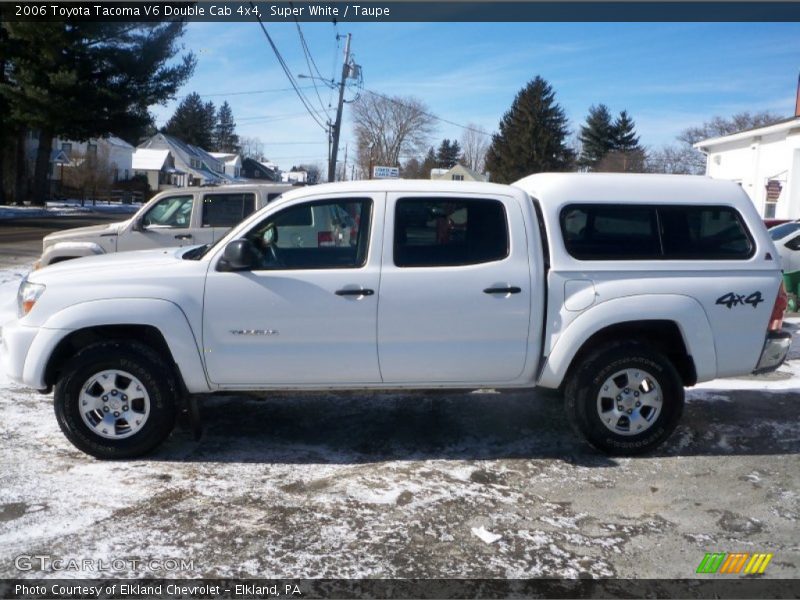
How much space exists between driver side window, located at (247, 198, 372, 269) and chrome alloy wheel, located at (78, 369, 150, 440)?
1.23 m

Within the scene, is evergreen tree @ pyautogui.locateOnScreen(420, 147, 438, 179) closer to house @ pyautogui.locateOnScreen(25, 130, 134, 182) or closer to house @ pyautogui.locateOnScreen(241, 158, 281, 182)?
house @ pyautogui.locateOnScreen(25, 130, 134, 182)

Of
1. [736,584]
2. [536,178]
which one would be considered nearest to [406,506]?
[736,584]

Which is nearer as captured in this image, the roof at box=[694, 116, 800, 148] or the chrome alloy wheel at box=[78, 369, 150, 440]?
the chrome alloy wheel at box=[78, 369, 150, 440]

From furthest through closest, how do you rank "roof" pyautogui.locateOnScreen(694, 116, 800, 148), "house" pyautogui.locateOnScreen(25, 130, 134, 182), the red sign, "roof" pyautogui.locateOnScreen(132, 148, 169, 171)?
"roof" pyautogui.locateOnScreen(132, 148, 169, 171) → "house" pyautogui.locateOnScreen(25, 130, 134, 182) → "roof" pyautogui.locateOnScreen(694, 116, 800, 148) → the red sign

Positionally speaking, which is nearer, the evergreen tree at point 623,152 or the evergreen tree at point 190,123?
the evergreen tree at point 623,152

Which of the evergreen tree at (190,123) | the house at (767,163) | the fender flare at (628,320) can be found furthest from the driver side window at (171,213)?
the evergreen tree at (190,123)

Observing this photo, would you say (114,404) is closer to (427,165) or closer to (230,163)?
(427,165)

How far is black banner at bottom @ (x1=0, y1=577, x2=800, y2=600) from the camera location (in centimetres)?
364

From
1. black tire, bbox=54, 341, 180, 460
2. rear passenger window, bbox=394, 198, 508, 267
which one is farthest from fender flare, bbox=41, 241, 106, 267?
rear passenger window, bbox=394, 198, 508, 267

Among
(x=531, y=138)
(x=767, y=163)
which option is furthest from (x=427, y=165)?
(x=767, y=163)

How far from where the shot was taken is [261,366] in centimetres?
529

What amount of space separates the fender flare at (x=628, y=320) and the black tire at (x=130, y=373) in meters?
2.64

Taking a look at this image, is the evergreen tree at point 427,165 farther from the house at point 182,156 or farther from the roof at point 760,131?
the roof at point 760,131

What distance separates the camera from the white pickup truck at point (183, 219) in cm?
1036
